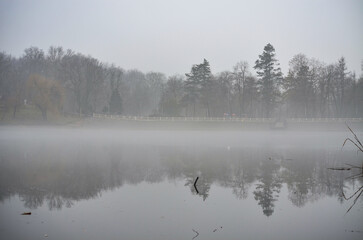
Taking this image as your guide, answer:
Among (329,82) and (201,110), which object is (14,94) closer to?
(201,110)

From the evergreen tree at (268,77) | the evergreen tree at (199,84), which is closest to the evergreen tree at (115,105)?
the evergreen tree at (199,84)

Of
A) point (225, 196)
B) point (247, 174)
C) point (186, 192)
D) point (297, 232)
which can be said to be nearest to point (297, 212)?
point (297, 232)

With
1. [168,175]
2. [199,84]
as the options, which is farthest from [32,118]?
[168,175]

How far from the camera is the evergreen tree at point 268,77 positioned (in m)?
64.0

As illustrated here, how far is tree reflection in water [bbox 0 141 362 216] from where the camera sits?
10.6m

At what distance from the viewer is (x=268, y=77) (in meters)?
64.5

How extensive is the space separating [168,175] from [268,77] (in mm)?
54900

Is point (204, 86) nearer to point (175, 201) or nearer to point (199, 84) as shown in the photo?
point (199, 84)

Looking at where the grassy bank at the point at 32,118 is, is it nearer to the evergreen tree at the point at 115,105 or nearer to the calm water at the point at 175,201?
the evergreen tree at the point at 115,105

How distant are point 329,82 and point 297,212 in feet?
202

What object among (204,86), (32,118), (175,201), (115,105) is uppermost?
(204,86)

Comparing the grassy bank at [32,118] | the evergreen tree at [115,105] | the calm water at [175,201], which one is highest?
the evergreen tree at [115,105]

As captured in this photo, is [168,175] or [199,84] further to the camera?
[199,84]

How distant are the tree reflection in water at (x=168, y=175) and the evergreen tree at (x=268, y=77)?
44982 millimetres
